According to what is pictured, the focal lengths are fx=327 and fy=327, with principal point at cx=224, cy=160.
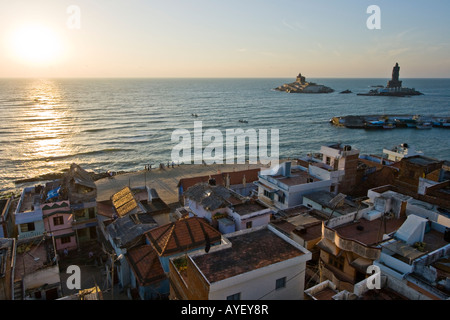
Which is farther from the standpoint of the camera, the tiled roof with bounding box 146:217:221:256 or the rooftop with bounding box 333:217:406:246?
the rooftop with bounding box 333:217:406:246

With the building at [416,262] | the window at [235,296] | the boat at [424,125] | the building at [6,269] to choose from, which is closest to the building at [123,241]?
the building at [6,269]

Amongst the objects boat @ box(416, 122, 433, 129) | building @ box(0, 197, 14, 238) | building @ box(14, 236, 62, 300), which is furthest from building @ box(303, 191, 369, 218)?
boat @ box(416, 122, 433, 129)

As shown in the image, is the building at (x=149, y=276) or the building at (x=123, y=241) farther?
the building at (x=123, y=241)

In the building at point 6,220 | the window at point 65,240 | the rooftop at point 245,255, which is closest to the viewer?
the rooftop at point 245,255

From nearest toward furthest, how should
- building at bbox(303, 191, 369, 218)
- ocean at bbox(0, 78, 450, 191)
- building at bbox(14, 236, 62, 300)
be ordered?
1. building at bbox(14, 236, 62, 300)
2. building at bbox(303, 191, 369, 218)
3. ocean at bbox(0, 78, 450, 191)

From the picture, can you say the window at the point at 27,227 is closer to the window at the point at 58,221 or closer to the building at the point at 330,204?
the window at the point at 58,221

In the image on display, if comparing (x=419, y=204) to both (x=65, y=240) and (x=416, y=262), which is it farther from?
(x=65, y=240)

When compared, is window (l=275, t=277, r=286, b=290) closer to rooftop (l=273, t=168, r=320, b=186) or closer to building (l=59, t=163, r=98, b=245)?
rooftop (l=273, t=168, r=320, b=186)

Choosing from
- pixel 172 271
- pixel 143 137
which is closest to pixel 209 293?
pixel 172 271
